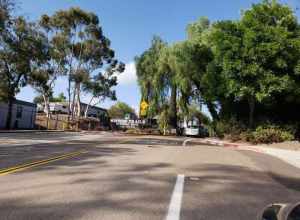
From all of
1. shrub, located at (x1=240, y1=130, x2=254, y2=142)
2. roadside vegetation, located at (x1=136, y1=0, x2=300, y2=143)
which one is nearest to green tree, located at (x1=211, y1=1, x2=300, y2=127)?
roadside vegetation, located at (x1=136, y1=0, x2=300, y2=143)

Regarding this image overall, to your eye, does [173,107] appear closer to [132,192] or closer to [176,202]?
[132,192]

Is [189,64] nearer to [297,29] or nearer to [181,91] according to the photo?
[181,91]

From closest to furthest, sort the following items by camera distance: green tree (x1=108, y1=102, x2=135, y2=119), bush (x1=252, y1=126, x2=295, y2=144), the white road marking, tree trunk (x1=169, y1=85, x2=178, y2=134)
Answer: the white road marking → bush (x1=252, y1=126, x2=295, y2=144) → tree trunk (x1=169, y1=85, x2=178, y2=134) → green tree (x1=108, y1=102, x2=135, y2=119)

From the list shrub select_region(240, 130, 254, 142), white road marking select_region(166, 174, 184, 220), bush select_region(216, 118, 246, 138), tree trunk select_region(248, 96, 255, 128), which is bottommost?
white road marking select_region(166, 174, 184, 220)

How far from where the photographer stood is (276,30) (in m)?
27.1

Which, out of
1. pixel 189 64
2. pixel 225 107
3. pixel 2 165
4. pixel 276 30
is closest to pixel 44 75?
pixel 189 64

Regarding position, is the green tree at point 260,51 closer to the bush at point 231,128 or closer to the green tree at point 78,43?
the bush at point 231,128

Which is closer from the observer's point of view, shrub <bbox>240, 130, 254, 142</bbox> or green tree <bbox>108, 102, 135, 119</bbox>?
shrub <bbox>240, 130, 254, 142</bbox>

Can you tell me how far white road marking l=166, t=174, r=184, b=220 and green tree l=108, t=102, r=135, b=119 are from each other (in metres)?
123

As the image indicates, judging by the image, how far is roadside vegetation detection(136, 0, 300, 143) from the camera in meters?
27.0

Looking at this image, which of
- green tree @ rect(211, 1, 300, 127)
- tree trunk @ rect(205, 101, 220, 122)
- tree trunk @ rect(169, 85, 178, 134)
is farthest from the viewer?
tree trunk @ rect(169, 85, 178, 134)

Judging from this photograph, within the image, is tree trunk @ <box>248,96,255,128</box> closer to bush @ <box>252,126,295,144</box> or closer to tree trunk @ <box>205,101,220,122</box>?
bush @ <box>252,126,295,144</box>

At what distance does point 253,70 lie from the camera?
2691 centimetres

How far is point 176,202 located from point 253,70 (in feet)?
72.5
